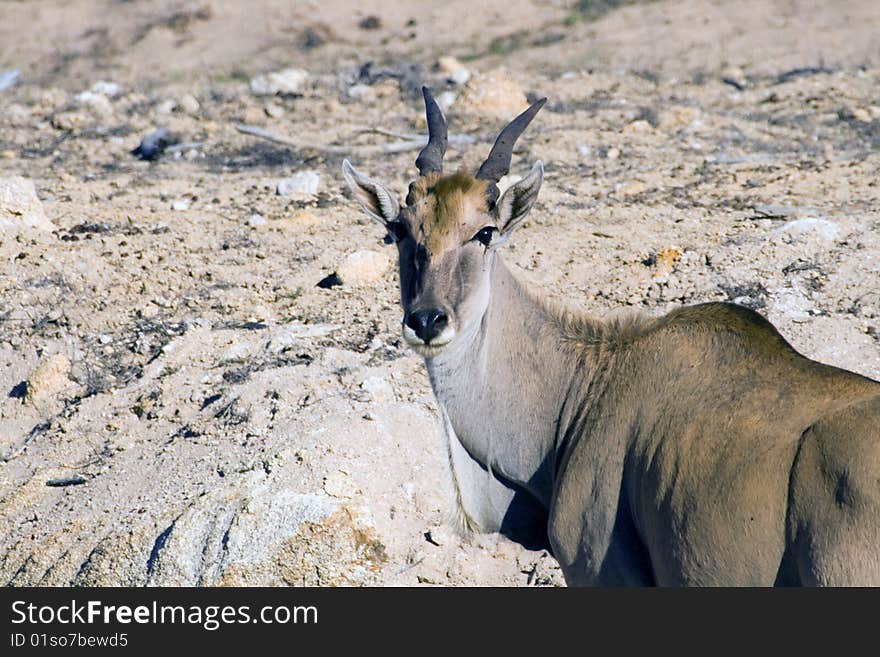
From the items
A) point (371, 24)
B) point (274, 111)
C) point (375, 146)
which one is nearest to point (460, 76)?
point (274, 111)

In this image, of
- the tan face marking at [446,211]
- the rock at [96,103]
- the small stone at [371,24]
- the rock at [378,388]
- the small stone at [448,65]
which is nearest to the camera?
the tan face marking at [446,211]

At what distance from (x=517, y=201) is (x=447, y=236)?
0.35 metres

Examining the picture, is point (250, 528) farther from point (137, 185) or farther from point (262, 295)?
point (137, 185)

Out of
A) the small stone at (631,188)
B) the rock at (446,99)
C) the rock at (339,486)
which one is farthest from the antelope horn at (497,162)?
the rock at (446,99)

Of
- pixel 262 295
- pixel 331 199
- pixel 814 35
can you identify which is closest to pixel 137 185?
pixel 331 199

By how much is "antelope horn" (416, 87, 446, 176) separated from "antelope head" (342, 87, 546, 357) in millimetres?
134

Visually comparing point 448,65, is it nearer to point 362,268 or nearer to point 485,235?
point 362,268

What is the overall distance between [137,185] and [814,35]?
28.2 ft

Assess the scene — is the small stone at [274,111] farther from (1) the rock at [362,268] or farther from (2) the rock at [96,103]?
(1) the rock at [362,268]

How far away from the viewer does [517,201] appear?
207 inches

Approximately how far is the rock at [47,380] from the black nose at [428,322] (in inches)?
160

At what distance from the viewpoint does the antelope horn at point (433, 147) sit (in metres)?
5.57

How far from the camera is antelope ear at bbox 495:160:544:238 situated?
5195 mm

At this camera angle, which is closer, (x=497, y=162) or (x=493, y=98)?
(x=497, y=162)
